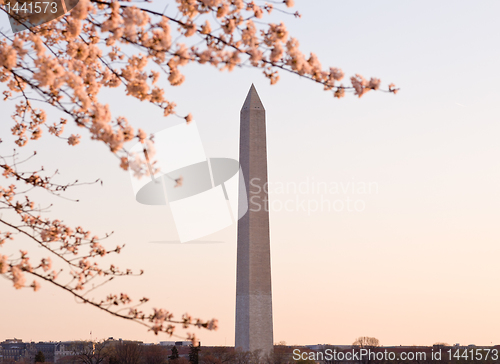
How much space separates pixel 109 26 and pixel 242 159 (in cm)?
2539

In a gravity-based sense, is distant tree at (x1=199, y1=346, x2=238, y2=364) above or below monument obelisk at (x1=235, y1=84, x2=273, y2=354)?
below

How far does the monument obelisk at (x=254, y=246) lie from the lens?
30578 millimetres

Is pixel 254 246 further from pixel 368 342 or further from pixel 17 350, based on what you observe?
pixel 17 350

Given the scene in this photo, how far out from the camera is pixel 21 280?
5207 millimetres

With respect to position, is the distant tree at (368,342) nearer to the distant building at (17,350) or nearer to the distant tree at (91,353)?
the distant tree at (91,353)

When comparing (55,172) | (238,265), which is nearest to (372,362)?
(238,265)

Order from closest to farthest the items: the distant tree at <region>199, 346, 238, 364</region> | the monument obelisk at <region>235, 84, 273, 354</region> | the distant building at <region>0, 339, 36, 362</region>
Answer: the monument obelisk at <region>235, 84, 273, 354</region>, the distant tree at <region>199, 346, 238, 364</region>, the distant building at <region>0, 339, 36, 362</region>

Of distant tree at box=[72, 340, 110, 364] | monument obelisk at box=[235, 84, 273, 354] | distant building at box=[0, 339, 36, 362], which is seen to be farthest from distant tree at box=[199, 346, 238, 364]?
distant building at box=[0, 339, 36, 362]

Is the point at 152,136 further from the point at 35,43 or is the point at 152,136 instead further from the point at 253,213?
the point at 253,213

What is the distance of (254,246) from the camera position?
30750mm

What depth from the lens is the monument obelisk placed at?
100ft

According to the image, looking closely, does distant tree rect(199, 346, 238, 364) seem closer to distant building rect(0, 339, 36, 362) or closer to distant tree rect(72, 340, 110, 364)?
distant tree rect(72, 340, 110, 364)

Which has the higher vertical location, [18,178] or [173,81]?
[173,81]

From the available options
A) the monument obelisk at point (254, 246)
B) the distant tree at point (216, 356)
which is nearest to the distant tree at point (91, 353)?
the distant tree at point (216, 356)
